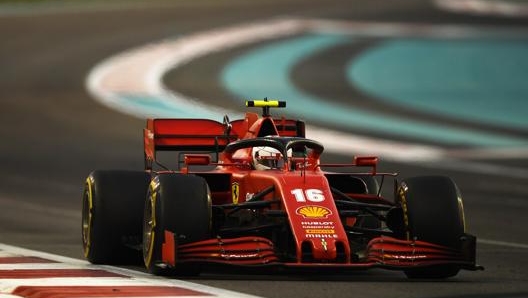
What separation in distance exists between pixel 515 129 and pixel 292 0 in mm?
19755

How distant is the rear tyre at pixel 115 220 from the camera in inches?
523

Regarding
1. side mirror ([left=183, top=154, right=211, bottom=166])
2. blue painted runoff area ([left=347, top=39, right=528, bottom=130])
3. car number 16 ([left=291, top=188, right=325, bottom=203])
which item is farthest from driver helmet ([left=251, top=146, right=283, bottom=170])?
blue painted runoff area ([left=347, top=39, right=528, bottom=130])

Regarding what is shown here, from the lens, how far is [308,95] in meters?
34.7

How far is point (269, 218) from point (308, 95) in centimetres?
2215

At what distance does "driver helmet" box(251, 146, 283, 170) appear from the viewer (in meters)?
13.3

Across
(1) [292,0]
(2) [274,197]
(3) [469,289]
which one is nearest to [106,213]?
(2) [274,197]

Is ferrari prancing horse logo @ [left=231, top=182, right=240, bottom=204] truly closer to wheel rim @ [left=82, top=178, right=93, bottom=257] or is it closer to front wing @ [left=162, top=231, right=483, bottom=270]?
wheel rim @ [left=82, top=178, right=93, bottom=257]

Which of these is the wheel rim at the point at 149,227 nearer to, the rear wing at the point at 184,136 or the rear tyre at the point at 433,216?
the rear tyre at the point at 433,216

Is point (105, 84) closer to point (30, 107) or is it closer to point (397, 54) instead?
point (30, 107)

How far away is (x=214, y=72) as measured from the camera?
37.3 meters

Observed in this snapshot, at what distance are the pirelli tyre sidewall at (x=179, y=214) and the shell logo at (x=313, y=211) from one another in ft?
→ 2.22

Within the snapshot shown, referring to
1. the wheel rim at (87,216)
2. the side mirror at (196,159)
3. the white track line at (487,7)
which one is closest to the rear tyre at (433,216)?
the side mirror at (196,159)

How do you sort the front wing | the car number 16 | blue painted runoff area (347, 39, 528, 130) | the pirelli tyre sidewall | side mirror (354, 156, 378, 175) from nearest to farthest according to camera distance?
the front wing → the pirelli tyre sidewall → the car number 16 → side mirror (354, 156, 378, 175) → blue painted runoff area (347, 39, 528, 130)

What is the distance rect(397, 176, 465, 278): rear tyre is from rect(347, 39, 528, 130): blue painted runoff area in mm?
19344
